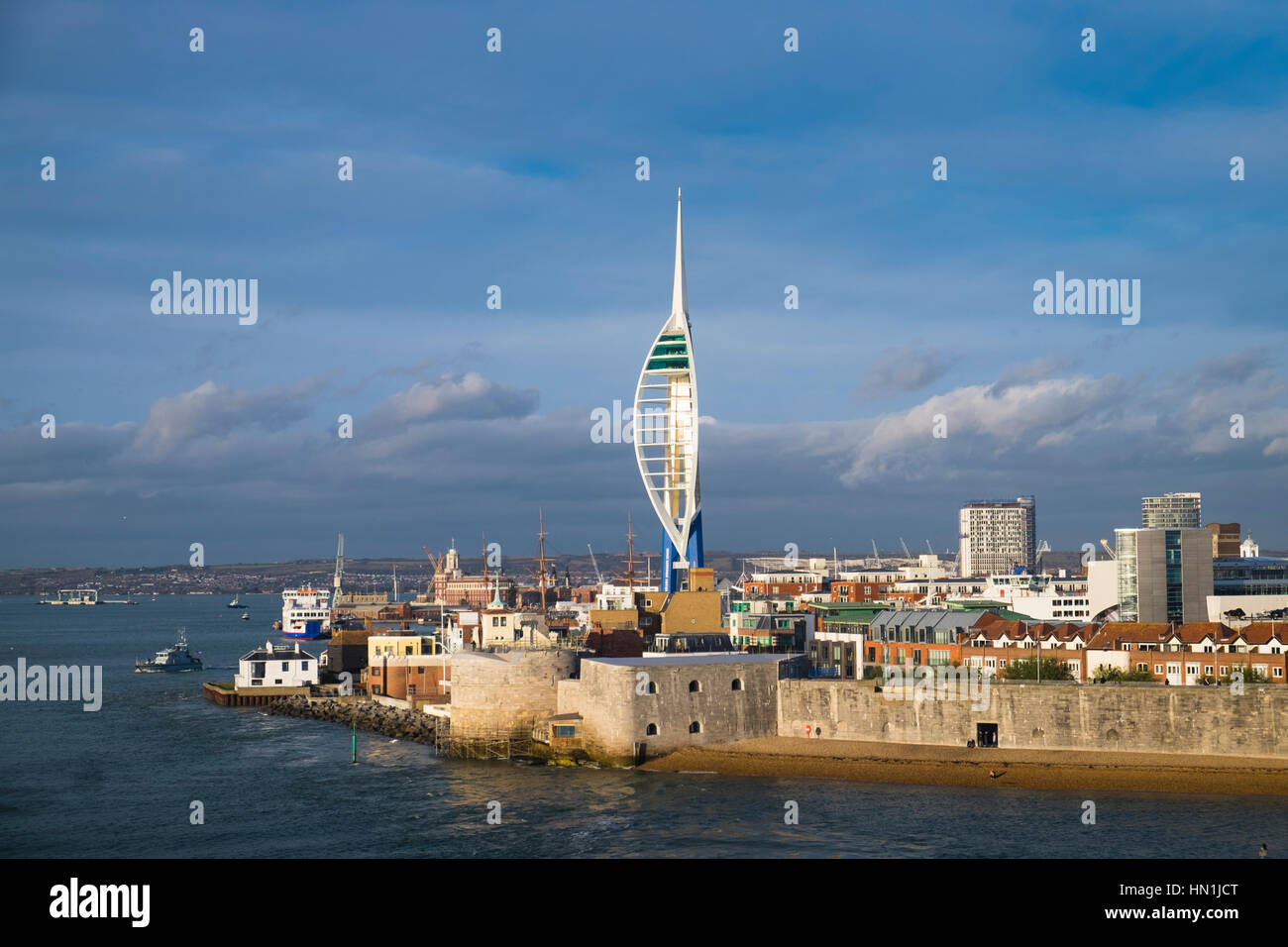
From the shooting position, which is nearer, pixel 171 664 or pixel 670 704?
pixel 670 704

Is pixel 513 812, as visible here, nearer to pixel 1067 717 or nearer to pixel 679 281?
pixel 1067 717

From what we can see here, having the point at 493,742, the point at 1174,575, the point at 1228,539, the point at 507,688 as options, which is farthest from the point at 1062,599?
the point at 493,742

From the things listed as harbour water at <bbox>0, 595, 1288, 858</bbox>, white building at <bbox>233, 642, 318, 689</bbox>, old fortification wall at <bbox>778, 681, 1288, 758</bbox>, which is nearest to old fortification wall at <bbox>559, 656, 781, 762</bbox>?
old fortification wall at <bbox>778, 681, 1288, 758</bbox>

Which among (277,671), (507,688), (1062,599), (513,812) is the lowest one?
(513,812)

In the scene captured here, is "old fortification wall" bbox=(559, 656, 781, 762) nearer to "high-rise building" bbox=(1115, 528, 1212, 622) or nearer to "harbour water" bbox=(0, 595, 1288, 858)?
"harbour water" bbox=(0, 595, 1288, 858)

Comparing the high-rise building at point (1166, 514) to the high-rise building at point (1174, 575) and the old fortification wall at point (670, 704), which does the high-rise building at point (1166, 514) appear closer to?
the high-rise building at point (1174, 575)

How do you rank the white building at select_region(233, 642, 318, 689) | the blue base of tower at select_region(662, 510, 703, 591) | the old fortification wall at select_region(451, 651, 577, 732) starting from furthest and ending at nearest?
the blue base of tower at select_region(662, 510, 703, 591) → the white building at select_region(233, 642, 318, 689) → the old fortification wall at select_region(451, 651, 577, 732)
